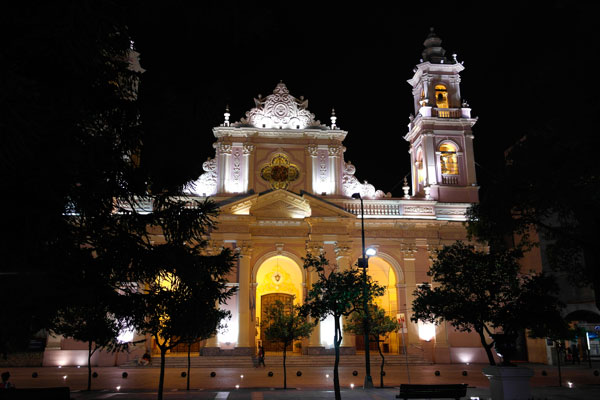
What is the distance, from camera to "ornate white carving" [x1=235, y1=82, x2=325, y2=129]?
1521 inches

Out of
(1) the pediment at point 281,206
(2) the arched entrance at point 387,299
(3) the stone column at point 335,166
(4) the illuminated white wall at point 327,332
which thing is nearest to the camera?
(4) the illuminated white wall at point 327,332

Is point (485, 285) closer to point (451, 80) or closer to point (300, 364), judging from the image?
point (300, 364)

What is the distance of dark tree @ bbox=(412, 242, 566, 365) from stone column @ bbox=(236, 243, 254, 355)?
18.2 meters

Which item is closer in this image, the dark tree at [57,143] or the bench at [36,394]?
the dark tree at [57,143]

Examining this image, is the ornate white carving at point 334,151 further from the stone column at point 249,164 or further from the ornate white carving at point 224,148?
the ornate white carving at point 224,148

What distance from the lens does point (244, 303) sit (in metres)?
33.9

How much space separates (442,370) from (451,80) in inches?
904

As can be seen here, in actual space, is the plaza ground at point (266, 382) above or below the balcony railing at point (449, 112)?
below

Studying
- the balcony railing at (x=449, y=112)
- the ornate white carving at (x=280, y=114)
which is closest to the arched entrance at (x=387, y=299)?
the ornate white carving at (x=280, y=114)

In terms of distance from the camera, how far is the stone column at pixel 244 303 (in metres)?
32.8

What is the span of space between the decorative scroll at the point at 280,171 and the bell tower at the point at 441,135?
10.1 metres

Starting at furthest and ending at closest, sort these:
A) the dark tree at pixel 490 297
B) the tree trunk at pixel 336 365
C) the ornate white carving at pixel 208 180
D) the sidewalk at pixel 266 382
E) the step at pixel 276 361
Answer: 1. the ornate white carving at pixel 208 180
2. the step at pixel 276 361
3. the sidewalk at pixel 266 382
4. the dark tree at pixel 490 297
5. the tree trunk at pixel 336 365

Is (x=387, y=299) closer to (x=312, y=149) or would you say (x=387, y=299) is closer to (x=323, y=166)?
(x=323, y=166)

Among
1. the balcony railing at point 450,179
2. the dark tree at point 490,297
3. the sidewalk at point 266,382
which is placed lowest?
the sidewalk at point 266,382
